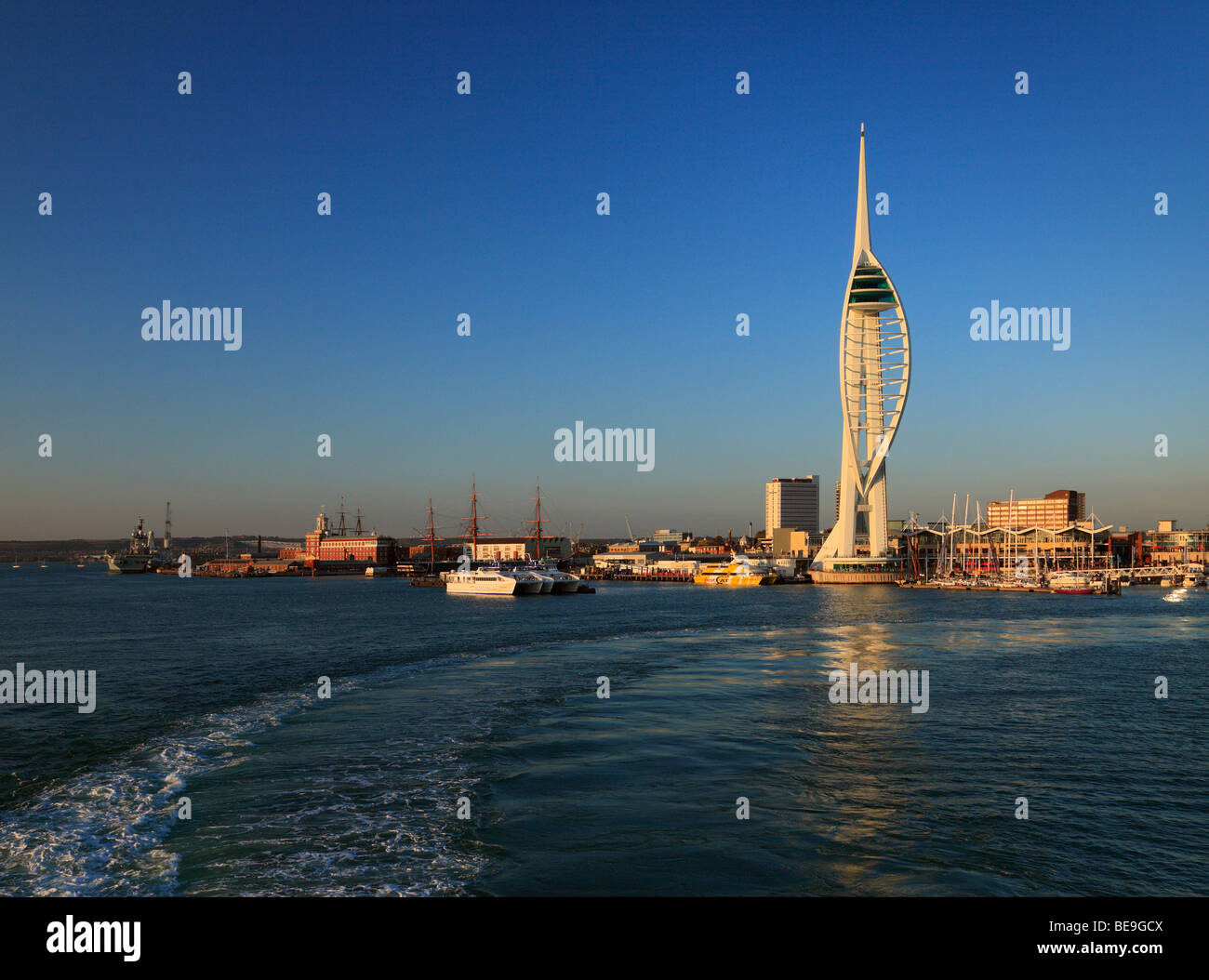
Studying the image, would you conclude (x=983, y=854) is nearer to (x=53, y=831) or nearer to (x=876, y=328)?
(x=53, y=831)

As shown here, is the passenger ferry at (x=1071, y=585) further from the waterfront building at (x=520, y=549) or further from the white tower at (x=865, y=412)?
the waterfront building at (x=520, y=549)

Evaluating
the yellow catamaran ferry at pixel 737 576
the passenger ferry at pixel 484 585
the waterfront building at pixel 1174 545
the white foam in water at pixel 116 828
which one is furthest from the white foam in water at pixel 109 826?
the waterfront building at pixel 1174 545

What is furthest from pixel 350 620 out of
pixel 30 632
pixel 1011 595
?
pixel 1011 595

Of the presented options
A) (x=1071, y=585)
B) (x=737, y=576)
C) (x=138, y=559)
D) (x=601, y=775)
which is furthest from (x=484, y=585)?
(x=138, y=559)

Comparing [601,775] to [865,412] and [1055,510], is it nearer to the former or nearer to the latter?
[865,412]

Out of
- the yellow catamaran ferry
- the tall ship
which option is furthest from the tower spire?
the tall ship

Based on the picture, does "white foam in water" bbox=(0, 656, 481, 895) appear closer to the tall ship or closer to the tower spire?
the tower spire

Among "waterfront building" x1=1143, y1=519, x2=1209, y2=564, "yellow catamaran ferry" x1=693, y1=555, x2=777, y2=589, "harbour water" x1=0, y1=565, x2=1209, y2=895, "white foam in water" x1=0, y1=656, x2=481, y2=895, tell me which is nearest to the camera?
"white foam in water" x1=0, y1=656, x2=481, y2=895
